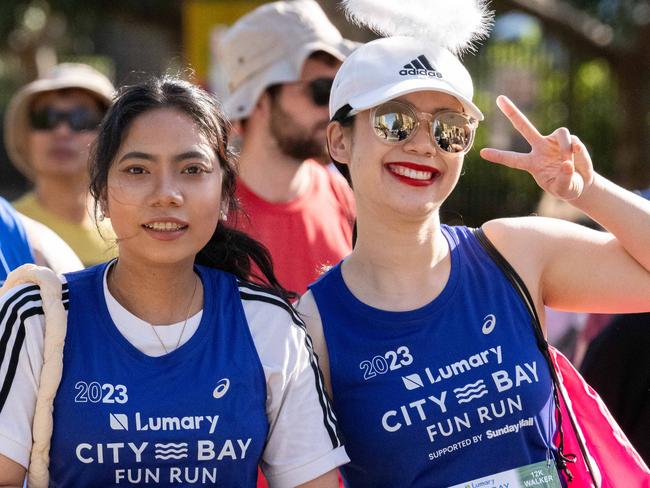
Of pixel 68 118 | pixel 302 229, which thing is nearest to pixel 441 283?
pixel 302 229

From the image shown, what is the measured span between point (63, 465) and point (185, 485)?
29cm

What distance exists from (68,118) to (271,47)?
1.59 m

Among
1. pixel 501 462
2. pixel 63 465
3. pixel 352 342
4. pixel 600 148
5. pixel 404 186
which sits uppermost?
pixel 600 148

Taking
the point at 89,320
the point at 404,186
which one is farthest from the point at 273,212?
the point at 89,320

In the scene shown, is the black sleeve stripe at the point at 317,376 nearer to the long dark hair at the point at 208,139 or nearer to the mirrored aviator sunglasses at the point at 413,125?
the long dark hair at the point at 208,139

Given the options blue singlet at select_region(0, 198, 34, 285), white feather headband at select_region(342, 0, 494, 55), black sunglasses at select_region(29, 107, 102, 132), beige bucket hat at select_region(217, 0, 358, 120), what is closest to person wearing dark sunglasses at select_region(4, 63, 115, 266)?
black sunglasses at select_region(29, 107, 102, 132)

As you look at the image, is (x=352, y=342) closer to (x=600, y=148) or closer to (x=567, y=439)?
(x=567, y=439)

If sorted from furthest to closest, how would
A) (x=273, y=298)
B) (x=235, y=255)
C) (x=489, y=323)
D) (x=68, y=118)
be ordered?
(x=68, y=118) → (x=235, y=255) → (x=489, y=323) → (x=273, y=298)

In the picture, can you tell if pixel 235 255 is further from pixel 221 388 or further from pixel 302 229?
pixel 302 229

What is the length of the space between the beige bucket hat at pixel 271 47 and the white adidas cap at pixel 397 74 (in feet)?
6.03

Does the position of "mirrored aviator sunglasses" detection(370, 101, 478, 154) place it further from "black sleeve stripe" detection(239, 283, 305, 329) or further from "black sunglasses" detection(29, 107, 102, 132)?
"black sunglasses" detection(29, 107, 102, 132)

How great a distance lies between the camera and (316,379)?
8.96 feet

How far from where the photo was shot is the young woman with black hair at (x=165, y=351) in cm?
256

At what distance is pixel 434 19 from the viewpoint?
121 inches
